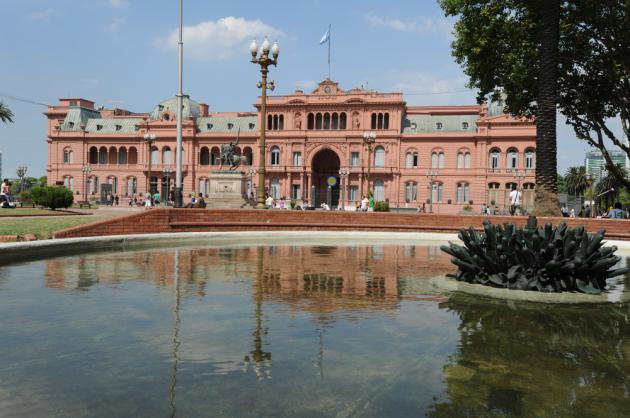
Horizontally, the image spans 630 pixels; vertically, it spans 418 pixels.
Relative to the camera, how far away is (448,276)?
9.09m

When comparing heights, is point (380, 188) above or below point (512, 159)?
below

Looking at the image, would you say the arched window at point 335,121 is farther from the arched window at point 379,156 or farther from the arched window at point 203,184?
the arched window at point 203,184

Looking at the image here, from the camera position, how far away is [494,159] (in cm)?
6147

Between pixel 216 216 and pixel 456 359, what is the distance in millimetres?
15668

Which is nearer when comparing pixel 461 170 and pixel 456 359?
pixel 456 359

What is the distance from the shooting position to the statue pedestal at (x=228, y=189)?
2562cm

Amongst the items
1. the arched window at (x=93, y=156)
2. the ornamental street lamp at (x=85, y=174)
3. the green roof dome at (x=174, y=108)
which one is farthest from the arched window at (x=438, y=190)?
the arched window at (x=93, y=156)

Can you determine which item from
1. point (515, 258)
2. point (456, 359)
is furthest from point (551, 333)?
point (515, 258)

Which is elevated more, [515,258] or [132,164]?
[132,164]

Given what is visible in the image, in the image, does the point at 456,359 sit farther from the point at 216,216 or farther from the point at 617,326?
the point at 216,216

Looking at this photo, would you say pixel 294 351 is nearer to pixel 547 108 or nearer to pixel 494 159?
pixel 547 108

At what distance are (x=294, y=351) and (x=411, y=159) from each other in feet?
198

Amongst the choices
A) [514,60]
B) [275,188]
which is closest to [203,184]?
[275,188]

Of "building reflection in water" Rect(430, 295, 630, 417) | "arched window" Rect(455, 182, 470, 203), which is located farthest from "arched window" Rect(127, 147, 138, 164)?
"building reflection in water" Rect(430, 295, 630, 417)
